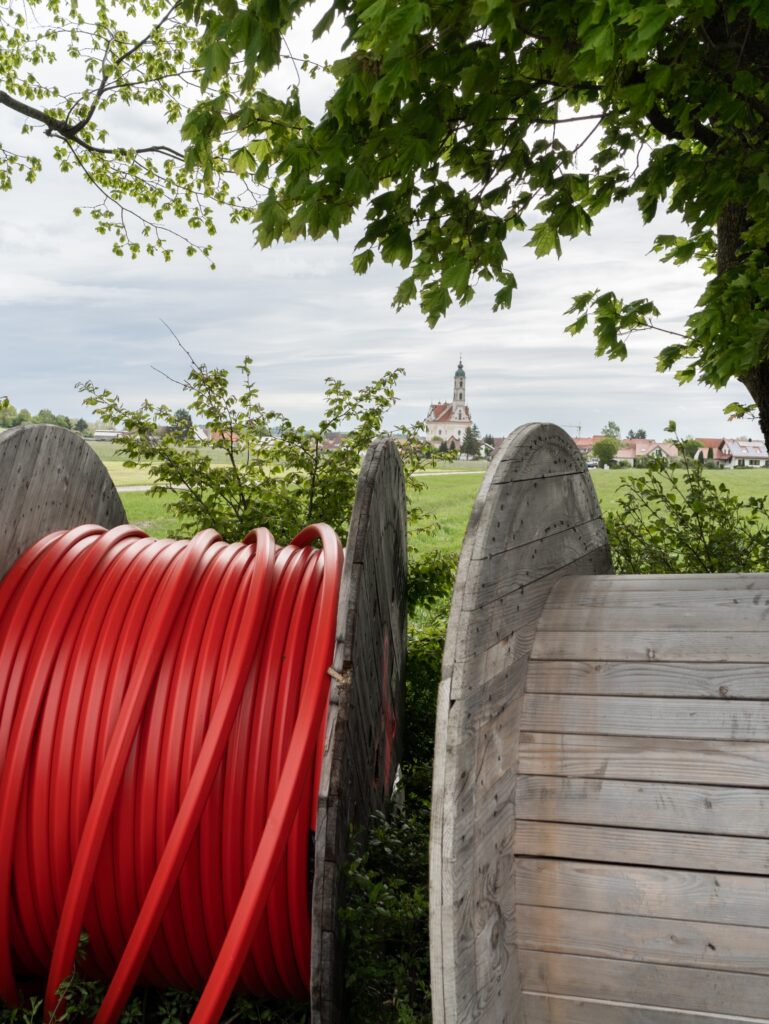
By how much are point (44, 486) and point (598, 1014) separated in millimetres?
3056

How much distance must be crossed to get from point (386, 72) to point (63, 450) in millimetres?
2246

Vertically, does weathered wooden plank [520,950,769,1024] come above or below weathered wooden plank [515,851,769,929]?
below

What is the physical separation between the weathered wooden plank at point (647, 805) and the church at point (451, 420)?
16.8 ft

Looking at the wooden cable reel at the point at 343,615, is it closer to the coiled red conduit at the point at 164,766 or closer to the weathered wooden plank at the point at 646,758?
the coiled red conduit at the point at 164,766

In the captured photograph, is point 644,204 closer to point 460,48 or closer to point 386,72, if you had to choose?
point 460,48

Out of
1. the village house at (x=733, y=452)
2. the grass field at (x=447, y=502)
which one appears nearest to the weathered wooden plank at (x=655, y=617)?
the grass field at (x=447, y=502)

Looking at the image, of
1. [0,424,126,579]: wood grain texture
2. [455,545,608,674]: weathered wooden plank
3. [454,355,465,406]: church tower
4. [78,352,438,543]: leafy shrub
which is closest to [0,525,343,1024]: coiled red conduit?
[0,424,126,579]: wood grain texture

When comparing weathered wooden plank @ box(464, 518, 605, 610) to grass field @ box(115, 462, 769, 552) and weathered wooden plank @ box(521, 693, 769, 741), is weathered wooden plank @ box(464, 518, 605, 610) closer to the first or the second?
weathered wooden plank @ box(521, 693, 769, 741)

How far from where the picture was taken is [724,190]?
4.51m

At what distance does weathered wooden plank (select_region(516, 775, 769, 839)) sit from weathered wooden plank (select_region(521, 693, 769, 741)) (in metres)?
0.13

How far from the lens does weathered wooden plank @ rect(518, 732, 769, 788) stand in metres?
2.02

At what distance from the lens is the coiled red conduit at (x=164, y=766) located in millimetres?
2756

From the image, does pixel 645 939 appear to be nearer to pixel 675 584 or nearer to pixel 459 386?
pixel 675 584

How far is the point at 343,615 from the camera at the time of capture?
2402 mm
